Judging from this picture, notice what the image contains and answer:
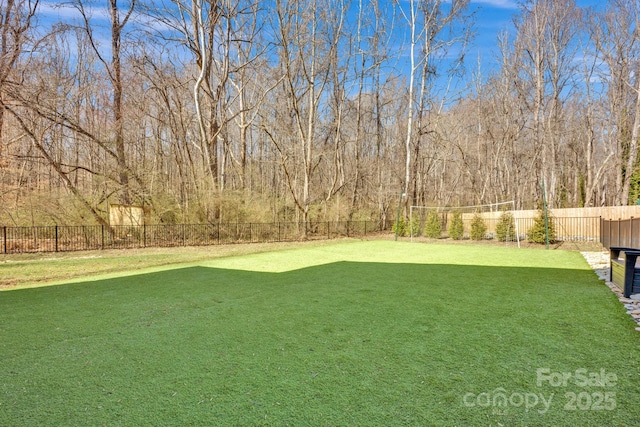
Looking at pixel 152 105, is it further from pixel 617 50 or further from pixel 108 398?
pixel 617 50

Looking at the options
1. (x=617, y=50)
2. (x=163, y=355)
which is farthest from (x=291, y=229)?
(x=617, y=50)

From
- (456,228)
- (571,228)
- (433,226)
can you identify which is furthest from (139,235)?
(571,228)

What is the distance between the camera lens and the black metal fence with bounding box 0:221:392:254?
37.4 feet

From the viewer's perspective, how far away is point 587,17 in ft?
62.5

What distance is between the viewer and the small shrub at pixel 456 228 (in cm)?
1606

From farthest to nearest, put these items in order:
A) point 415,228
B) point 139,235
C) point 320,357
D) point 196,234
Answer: point 415,228 < point 196,234 < point 139,235 < point 320,357

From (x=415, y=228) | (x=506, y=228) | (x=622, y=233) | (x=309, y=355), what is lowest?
(x=309, y=355)

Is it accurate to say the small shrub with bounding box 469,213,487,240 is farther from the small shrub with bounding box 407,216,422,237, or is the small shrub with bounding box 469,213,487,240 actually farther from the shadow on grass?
the shadow on grass

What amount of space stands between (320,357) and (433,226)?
50.6 ft

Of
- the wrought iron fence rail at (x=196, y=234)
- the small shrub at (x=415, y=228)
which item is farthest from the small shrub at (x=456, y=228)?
the wrought iron fence rail at (x=196, y=234)

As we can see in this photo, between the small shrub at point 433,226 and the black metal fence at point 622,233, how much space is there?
21.2 feet

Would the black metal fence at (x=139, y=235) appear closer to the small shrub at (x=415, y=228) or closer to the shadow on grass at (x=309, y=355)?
the small shrub at (x=415, y=228)

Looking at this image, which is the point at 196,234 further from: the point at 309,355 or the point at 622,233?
the point at 622,233

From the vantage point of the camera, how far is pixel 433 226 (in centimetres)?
1686
